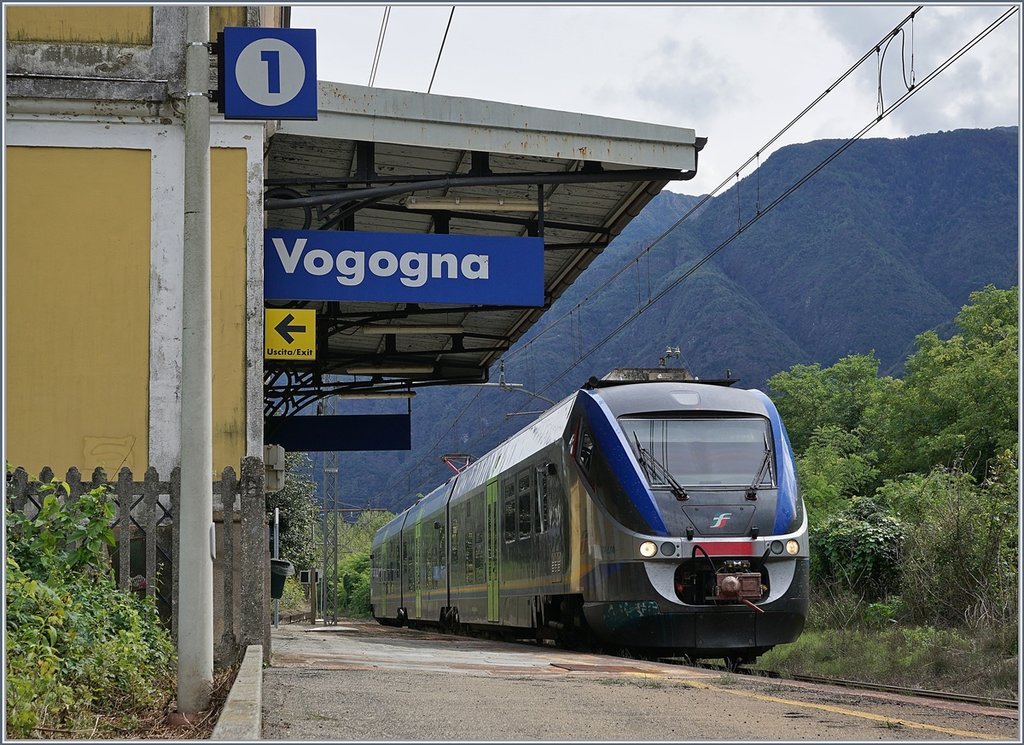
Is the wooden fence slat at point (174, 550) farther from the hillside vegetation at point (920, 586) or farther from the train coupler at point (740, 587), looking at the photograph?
the hillside vegetation at point (920, 586)

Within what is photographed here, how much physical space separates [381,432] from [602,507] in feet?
42.8

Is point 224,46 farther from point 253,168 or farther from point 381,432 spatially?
point 381,432

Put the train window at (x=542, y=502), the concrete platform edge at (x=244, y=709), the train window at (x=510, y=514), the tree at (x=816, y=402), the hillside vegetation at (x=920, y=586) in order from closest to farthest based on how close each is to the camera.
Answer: the concrete platform edge at (x=244, y=709) → the hillside vegetation at (x=920, y=586) → the train window at (x=542, y=502) → the train window at (x=510, y=514) → the tree at (x=816, y=402)

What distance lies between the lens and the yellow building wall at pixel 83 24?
12938mm

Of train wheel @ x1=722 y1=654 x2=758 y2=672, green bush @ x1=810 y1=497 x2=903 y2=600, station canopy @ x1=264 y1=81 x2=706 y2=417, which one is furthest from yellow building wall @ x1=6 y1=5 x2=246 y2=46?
green bush @ x1=810 y1=497 x2=903 y2=600

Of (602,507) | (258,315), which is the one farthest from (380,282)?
(602,507)

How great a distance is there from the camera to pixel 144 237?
13.0 meters

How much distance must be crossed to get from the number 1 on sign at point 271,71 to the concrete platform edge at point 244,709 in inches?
163

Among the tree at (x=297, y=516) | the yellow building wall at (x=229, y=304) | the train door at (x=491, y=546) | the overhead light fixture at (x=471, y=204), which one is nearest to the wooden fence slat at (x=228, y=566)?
the yellow building wall at (x=229, y=304)

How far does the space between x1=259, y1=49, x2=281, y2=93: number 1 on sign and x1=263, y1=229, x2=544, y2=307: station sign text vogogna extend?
4.63 meters

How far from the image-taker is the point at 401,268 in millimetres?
14672

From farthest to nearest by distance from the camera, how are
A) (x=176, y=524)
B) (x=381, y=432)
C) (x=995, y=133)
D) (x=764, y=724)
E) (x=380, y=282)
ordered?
(x=995, y=133) → (x=381, y=432) → (x=380, y=282) → (x=176, y=524) → (x=764, y=724)

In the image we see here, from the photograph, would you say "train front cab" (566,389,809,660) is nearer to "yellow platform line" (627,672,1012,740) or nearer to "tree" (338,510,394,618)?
"yellow platform line" (627,672,1012,740)

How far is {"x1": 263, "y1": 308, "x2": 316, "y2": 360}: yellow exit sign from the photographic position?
14086mm
